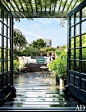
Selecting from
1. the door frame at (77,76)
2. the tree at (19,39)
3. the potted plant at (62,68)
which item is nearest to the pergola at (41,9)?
the door frame at (77,76)

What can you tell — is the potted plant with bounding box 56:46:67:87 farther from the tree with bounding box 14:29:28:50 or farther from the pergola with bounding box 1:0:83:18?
the tree with bounding box 14:29:28:50

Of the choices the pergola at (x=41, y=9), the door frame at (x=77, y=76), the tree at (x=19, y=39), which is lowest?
the door frame at (x=77, y=76)

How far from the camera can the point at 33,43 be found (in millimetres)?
13258

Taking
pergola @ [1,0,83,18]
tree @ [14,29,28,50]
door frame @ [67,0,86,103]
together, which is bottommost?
door frame @ [67,0,86,103]

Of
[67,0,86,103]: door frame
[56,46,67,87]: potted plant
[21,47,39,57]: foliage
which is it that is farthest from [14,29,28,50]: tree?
[67,0,86,103]: door frame

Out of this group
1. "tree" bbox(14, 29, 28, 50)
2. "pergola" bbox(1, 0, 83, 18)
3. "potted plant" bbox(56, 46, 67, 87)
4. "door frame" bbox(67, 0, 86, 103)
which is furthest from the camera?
"tree" bbox(14, 29, 28, 50)

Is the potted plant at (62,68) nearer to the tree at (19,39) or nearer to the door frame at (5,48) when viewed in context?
the door frame at (5,48)

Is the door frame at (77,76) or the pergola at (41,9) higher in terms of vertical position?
the pergola at (41,9)

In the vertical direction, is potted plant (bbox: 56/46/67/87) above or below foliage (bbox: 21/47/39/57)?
below

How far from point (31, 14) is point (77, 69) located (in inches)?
94.5

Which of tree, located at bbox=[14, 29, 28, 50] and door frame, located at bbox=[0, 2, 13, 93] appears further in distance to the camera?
tree, located at bbox=[14, 29, 28, 50]

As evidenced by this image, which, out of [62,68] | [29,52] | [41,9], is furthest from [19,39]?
[62,68]

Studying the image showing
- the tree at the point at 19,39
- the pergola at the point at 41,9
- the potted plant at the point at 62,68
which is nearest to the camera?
the pergola at the point at 41,9

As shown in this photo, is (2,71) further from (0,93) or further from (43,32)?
(43,32)
